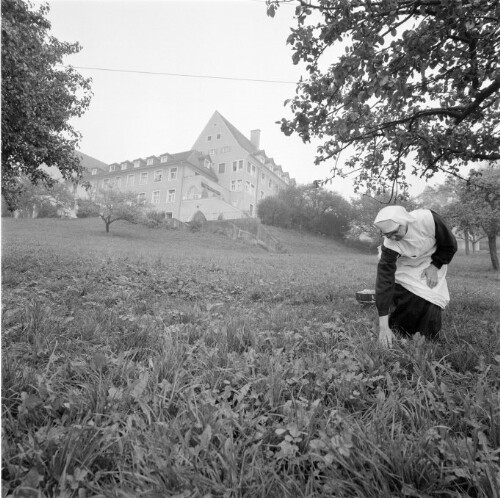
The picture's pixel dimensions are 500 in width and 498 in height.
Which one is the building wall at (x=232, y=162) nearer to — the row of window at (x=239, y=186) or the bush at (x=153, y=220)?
the row of window at (x=239, y=186)

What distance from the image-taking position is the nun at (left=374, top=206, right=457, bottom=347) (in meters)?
3.27

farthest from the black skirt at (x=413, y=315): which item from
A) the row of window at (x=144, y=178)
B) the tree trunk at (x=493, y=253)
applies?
the row of window at (x=144, y=178)

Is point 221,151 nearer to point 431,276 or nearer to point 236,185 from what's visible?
point 236,185

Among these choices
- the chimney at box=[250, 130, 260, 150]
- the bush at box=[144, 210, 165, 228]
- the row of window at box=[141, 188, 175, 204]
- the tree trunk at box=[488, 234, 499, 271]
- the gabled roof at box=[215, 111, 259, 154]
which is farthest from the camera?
the chimney at box=[250, 130, 260, 150]

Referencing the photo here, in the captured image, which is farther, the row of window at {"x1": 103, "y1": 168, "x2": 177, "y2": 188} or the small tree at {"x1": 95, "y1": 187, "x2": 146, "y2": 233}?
the row of window at {"x1": 103, "y1": 168, "x2": 177, "y2": 188}

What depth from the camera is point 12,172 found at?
779 cm

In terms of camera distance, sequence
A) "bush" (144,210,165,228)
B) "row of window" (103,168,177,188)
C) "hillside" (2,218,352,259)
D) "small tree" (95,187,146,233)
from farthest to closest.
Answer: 1. "row of window" (103,168,177,188)
2. "bush" (144,210,165,228)
3. "small tree" (95,187,146,233)
4. "hillside" (2,218,352,259)

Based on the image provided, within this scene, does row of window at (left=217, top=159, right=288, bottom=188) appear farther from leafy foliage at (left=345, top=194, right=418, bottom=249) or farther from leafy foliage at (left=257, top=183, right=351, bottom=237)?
leafy foliage at (left=345, top=194, right=418, bottom=249)

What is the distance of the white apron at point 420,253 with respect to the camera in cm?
335

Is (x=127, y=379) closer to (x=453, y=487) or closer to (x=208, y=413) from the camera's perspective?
(x=208, y=413)

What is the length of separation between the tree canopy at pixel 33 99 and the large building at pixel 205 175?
29336 millimetres

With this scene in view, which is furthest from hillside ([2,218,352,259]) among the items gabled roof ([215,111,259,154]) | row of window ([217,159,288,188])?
gabled roof ([215,111,259,154])

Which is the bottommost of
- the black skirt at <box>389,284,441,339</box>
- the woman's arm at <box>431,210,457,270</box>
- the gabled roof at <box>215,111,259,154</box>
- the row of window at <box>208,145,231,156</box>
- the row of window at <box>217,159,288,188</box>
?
the black skirt at <box>389,284,441,339</box>

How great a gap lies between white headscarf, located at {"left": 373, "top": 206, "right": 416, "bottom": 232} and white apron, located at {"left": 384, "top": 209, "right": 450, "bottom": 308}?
16 centimetres
